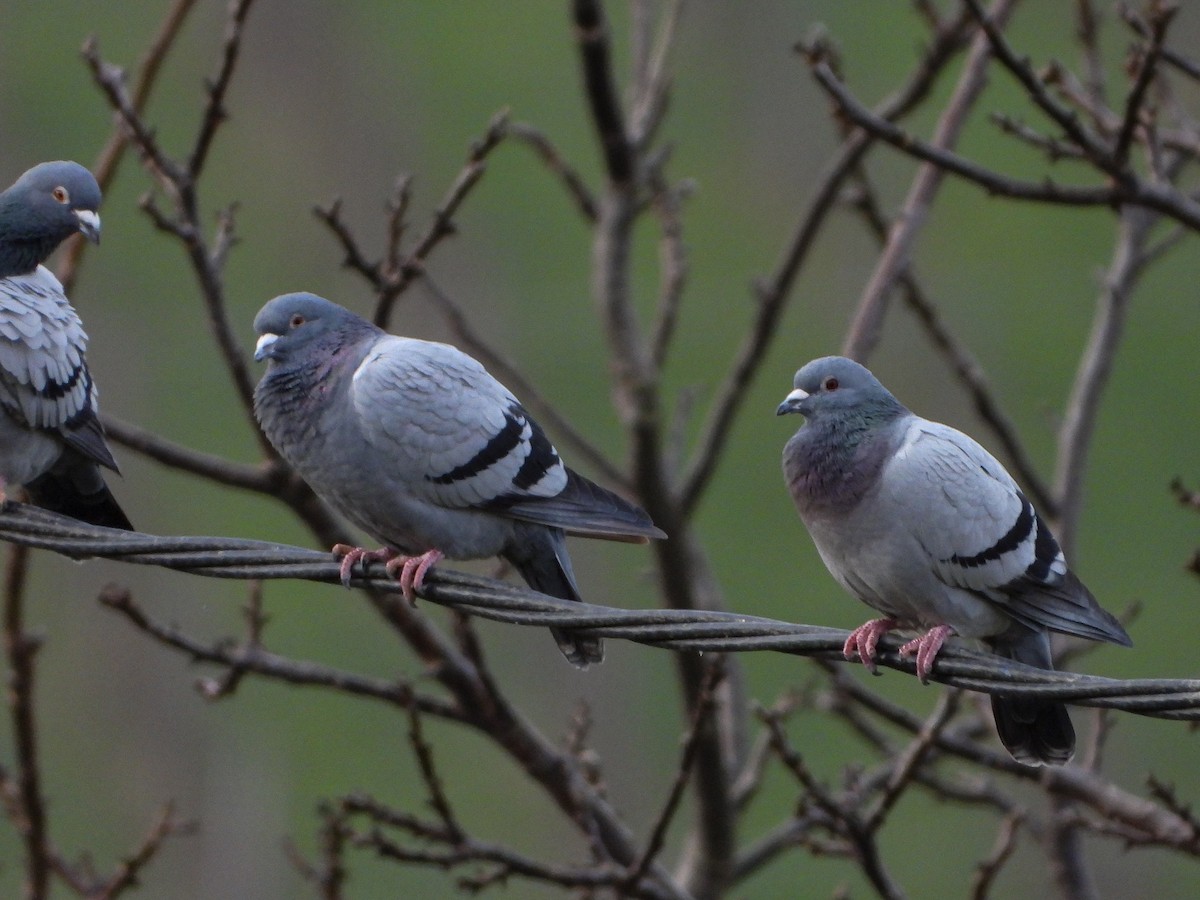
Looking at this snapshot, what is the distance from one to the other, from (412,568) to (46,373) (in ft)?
5.65

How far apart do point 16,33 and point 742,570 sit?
8263 mm

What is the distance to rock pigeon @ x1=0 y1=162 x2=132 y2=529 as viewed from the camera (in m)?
5.18

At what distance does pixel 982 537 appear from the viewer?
14.2ft

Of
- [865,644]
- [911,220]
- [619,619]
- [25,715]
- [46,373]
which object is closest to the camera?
[619,619]

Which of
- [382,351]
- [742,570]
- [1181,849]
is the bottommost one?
[742,570]

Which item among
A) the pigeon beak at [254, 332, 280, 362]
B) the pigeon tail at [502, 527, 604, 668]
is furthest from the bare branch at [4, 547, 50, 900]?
the pigeon tail at [502, 527, 604, 668]

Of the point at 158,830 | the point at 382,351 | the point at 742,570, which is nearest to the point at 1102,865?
the point at 742,570

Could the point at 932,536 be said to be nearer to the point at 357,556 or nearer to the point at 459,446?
the point at 459,446

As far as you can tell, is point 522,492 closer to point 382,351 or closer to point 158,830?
point 382,351

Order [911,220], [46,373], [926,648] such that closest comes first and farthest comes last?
[926,648] → [46,373] → [911,220]

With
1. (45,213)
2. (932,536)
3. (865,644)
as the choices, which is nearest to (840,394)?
(932,536)

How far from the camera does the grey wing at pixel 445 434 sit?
4.53 m

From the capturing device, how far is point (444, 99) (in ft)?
42.7

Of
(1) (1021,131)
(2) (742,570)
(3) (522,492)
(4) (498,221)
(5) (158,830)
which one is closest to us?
(3) (522,492)
